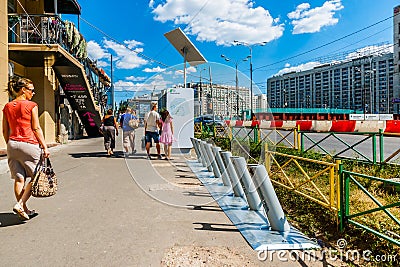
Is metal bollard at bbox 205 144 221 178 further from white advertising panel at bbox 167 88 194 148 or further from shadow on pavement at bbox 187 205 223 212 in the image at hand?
white advertising panel at bbox 167 88 194 148

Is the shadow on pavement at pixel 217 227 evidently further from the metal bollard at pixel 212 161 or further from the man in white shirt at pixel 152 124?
the man in white shirt at pixel 152 124

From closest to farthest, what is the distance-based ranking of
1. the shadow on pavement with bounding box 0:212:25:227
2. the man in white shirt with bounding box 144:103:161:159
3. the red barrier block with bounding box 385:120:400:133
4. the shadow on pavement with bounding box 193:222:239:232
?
the shadow on pavement with bounding box 193:222:239:232 < the shadow on pavement with bounding box 0:212:25:227 < the man in white shirt with bounding box 144:103:161:159 < the red barrier block with bounding box 385:120:400:133

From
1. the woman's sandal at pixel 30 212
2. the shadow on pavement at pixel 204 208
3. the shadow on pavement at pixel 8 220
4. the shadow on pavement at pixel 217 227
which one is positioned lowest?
the shadow on pavement at pixel 217 227

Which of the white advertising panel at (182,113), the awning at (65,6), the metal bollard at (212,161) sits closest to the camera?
the metal bollard at (212,161)

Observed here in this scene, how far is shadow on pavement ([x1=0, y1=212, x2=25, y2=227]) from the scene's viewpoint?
4.45 metres

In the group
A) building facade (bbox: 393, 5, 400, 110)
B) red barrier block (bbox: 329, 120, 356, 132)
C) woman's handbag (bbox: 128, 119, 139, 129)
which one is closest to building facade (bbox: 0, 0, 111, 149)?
woman's handbag (bbox: 128, 119, 139, 129)

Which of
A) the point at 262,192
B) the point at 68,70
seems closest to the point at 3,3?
the point at 68,70

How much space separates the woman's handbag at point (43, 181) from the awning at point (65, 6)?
13.6m

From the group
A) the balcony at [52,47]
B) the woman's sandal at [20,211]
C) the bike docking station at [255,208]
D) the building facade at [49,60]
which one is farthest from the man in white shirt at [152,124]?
the woman's sandal at [20,211]

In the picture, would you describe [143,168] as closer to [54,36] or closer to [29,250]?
[29,250]

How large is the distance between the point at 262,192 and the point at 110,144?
27.0ft

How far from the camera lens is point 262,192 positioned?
167 inches

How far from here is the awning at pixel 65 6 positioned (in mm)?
16281

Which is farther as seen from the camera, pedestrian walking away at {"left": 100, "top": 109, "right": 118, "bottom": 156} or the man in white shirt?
pedestrian walking away at {"left": 100, "top": 109, "right": 118, "bottom": 156}
